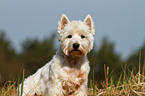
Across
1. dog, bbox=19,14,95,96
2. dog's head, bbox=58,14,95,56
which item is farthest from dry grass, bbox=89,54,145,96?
dog's head, bbox=58,14,95,56

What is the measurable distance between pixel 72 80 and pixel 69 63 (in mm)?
484

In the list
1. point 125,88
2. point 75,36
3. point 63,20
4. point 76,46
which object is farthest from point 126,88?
point 63,20

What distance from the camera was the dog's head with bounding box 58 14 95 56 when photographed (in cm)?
621

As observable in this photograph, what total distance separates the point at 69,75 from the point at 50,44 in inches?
1287

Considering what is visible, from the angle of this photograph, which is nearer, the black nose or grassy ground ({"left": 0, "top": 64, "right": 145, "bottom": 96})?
the black nose

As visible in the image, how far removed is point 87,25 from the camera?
681 cm

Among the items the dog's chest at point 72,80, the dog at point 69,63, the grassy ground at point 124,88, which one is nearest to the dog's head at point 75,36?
the dog at point 69,63

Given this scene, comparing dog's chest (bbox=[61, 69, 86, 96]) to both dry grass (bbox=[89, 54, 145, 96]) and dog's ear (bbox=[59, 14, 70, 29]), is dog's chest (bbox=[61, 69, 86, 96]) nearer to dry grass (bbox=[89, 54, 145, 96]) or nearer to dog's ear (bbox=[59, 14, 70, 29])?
dry grass (bbox=[89, 54, 145, 96])

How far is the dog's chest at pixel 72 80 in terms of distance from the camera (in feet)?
22.1

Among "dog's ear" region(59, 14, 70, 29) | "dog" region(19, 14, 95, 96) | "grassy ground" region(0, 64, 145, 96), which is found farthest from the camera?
"grassy ground" region(0, 64, 145, 96)

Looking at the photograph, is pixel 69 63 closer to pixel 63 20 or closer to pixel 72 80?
pixel 72 80

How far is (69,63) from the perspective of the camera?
6.78m

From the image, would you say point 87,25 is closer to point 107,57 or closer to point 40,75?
point 40,75

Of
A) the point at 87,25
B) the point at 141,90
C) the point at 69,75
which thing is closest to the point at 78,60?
the point at 69,75
